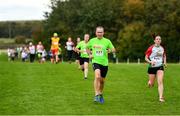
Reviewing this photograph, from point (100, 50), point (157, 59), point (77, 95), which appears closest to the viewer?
point (100, 50)

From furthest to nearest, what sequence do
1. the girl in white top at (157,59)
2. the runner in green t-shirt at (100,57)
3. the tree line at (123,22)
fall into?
1. the tree line at (123,22)
2. the girl in white top at (157,59)
3. the runner in green t-shirt at (100,57)

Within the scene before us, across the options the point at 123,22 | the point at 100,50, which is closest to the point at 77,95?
the point at 100,50

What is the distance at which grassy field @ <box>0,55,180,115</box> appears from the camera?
49.1 ft

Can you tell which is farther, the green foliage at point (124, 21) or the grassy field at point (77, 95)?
the green foliage at point (124, 21)

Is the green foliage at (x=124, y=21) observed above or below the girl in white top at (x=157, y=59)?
above

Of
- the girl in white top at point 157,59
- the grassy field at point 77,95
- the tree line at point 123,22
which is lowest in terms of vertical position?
the grassy field at point 77,95

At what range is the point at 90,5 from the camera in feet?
299

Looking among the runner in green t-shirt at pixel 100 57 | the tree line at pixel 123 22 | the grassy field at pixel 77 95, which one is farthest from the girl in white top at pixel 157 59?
the tree line at pixel 123 22

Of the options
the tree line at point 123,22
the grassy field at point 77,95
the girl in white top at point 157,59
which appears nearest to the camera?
the grassy field at point 77,95

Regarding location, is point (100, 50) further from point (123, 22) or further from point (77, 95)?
point (123, 22)

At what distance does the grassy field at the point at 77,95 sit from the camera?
1497 cm

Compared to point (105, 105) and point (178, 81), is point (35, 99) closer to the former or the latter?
point (105, 105)

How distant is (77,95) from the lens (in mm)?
18484

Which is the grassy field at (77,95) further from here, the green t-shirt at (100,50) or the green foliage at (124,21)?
the green foliage at (124,21)
